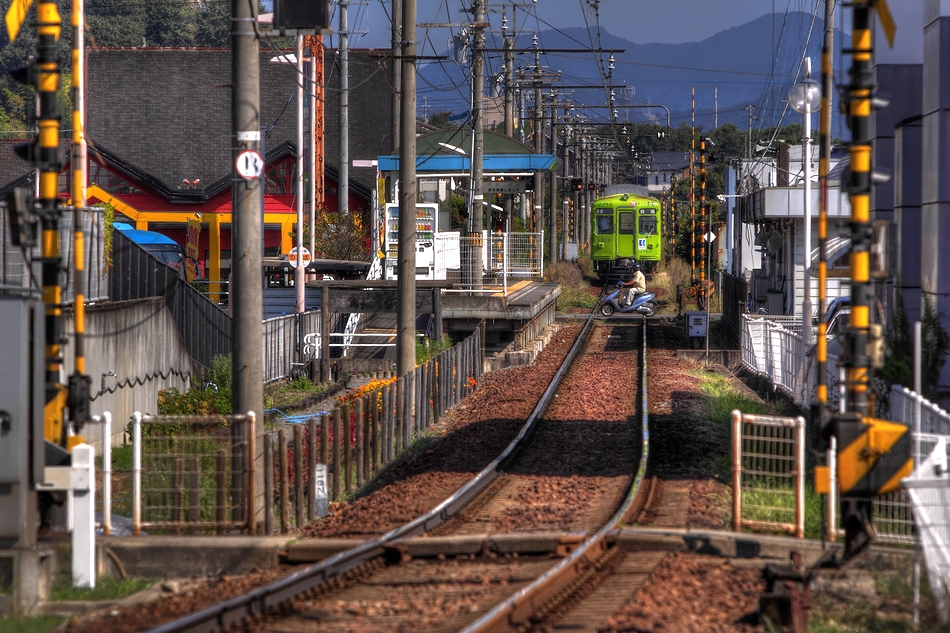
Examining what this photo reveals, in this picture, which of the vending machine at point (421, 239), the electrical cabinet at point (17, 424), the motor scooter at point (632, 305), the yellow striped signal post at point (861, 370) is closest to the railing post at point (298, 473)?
the electrical cabinet at point (17, 424)

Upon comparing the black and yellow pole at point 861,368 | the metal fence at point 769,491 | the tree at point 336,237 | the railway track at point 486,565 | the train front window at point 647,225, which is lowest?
the railway track at point 486,565

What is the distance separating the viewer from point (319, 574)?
7129 millimetres

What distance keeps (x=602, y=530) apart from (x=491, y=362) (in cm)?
1363

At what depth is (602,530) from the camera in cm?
819

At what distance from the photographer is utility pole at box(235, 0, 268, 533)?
888 centimetres

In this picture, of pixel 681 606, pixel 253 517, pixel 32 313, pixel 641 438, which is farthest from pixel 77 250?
pixel 641 438

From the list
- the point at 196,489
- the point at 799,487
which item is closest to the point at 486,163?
the point at 196,489

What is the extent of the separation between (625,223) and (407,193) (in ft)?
99.0

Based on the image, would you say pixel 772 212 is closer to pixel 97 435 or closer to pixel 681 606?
pixel 97 435

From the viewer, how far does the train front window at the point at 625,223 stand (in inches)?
1725

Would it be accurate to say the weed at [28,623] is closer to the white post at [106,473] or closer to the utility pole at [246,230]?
the white post at [106,473]

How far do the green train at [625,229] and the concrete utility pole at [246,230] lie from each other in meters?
35.2

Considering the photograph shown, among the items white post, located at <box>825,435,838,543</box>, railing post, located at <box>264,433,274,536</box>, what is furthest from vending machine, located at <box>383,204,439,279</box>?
white post, located at <box>825,435,838,543</box>

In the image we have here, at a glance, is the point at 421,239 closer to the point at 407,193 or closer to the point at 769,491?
the point at 407,193
